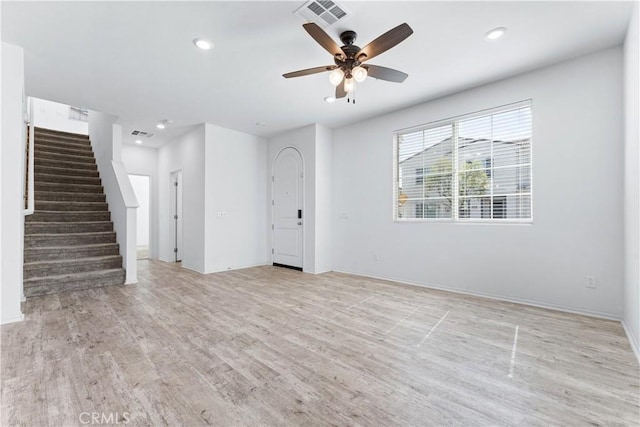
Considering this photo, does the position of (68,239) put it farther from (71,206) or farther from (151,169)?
(151,169)

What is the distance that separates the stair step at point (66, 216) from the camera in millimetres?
4707

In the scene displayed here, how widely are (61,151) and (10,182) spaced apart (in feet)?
14.4

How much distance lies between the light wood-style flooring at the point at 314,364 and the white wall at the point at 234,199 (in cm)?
211

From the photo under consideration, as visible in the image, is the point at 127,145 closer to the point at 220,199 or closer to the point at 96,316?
the point at 220,199

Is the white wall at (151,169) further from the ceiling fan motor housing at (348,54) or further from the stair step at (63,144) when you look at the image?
the ceiling fan motor housing at (348,54)

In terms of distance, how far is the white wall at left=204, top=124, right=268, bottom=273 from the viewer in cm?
541

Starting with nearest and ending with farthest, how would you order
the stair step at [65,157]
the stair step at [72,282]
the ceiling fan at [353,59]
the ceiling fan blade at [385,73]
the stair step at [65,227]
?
1. the ceiling fan at [353,59]
2. the ceiling fan blade at [385,73]
3. the stair step at [72,282]
4. the stair step at [65,227]
5. the stair step at [65,157]

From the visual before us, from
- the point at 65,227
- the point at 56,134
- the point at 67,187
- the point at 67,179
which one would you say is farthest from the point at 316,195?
the point at 56,134

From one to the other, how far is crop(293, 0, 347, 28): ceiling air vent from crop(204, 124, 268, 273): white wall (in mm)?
3661

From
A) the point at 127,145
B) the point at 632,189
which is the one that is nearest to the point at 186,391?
the point at 632,189

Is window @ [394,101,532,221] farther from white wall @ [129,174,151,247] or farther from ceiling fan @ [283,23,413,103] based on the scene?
white wall @ [129,174,151,247]

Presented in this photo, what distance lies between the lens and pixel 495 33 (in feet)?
8.68

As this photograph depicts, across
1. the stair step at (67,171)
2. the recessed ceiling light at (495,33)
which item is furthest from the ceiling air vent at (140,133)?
Answer: the recessed ceiling light at (495,33)

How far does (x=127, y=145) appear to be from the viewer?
6.72 m
